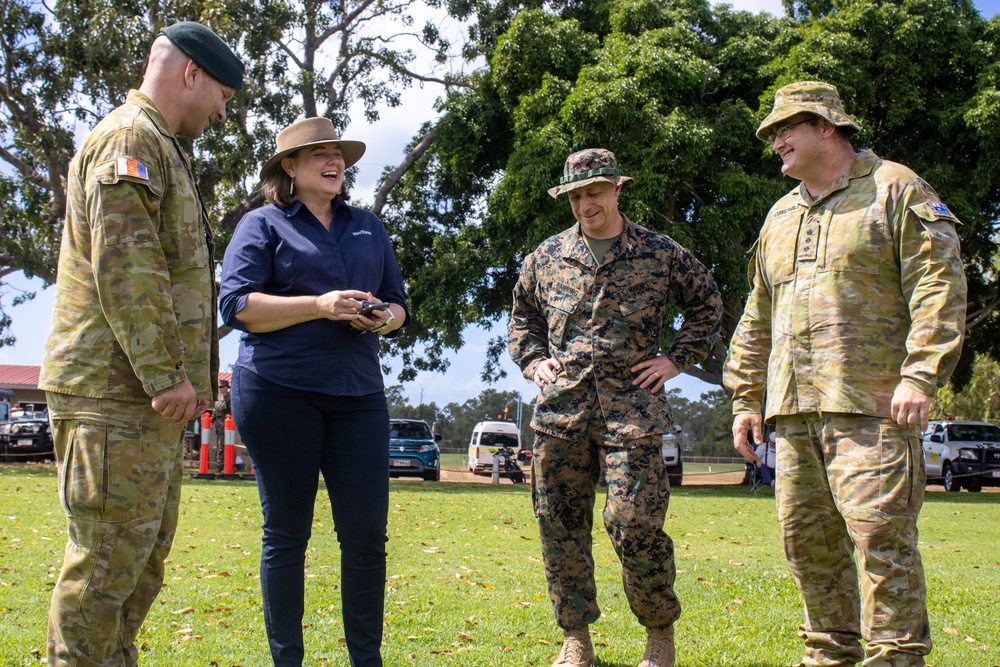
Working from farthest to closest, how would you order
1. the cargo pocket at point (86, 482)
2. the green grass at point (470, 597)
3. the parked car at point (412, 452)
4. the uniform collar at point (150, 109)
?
the parked car at point (412, 452), the green grass at point (470, 597), the uniform collar at point (150, 109), the cargo pocket at point (86, 482)

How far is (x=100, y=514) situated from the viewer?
281 centimetres

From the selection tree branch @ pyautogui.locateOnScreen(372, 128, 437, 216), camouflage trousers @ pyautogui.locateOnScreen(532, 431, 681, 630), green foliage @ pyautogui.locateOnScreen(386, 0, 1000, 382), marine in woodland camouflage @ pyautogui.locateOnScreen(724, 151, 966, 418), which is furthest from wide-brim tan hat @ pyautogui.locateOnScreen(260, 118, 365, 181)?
tree branch @ pyautogui.locateOnScreen(372, 128, 437, 216)

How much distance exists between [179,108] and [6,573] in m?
4.70

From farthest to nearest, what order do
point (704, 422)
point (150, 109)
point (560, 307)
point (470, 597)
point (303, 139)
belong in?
point (704, 422) < point (470, 597) < point (560, 307) < point (303, 139) < point (150, 109)

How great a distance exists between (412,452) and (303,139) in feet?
77.3

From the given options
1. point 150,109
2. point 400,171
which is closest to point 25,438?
point 400,171

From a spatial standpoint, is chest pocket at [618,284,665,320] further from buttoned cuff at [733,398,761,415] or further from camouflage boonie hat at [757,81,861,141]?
camouflage boonie hat at [757,81,861,141]

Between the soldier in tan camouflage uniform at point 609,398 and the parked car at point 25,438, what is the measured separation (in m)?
28.0

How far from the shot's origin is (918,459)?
338cm

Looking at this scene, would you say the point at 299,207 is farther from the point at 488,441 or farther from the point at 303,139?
the point at 488,441

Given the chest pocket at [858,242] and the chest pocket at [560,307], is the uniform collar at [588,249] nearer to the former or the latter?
the chest pocket at [560,307]

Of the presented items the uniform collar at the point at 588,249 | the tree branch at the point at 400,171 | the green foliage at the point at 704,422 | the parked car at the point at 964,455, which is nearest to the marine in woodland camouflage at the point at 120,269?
the uniform collar at the point at 588,249

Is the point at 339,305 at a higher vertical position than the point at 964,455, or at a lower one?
higher

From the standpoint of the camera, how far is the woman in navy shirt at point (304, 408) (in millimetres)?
3674
